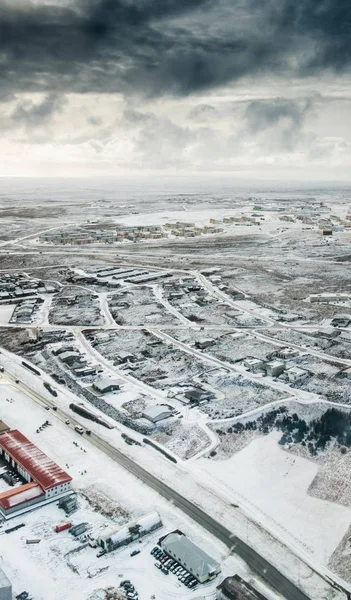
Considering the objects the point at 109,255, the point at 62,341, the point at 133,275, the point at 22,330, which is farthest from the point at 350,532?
the point at 109,255

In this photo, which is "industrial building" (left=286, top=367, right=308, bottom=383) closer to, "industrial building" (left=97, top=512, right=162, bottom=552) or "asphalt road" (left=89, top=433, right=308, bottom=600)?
"asphalt road" (left=89, top=433, right=308, bottom=600)

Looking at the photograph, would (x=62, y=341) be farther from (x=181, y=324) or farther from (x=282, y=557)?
(x=282, y=557)

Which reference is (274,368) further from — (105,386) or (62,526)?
(62,526)

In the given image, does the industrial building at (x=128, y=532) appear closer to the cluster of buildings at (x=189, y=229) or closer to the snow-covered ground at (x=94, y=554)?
the snow-covered ground at (x=94, y=554)

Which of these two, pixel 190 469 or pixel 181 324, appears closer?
pixel 190 469

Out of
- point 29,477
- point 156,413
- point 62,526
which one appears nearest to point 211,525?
point 62,526

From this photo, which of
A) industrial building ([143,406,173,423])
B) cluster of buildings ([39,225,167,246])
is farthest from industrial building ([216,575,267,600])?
cluster of buildings ([39,225,167,246])
